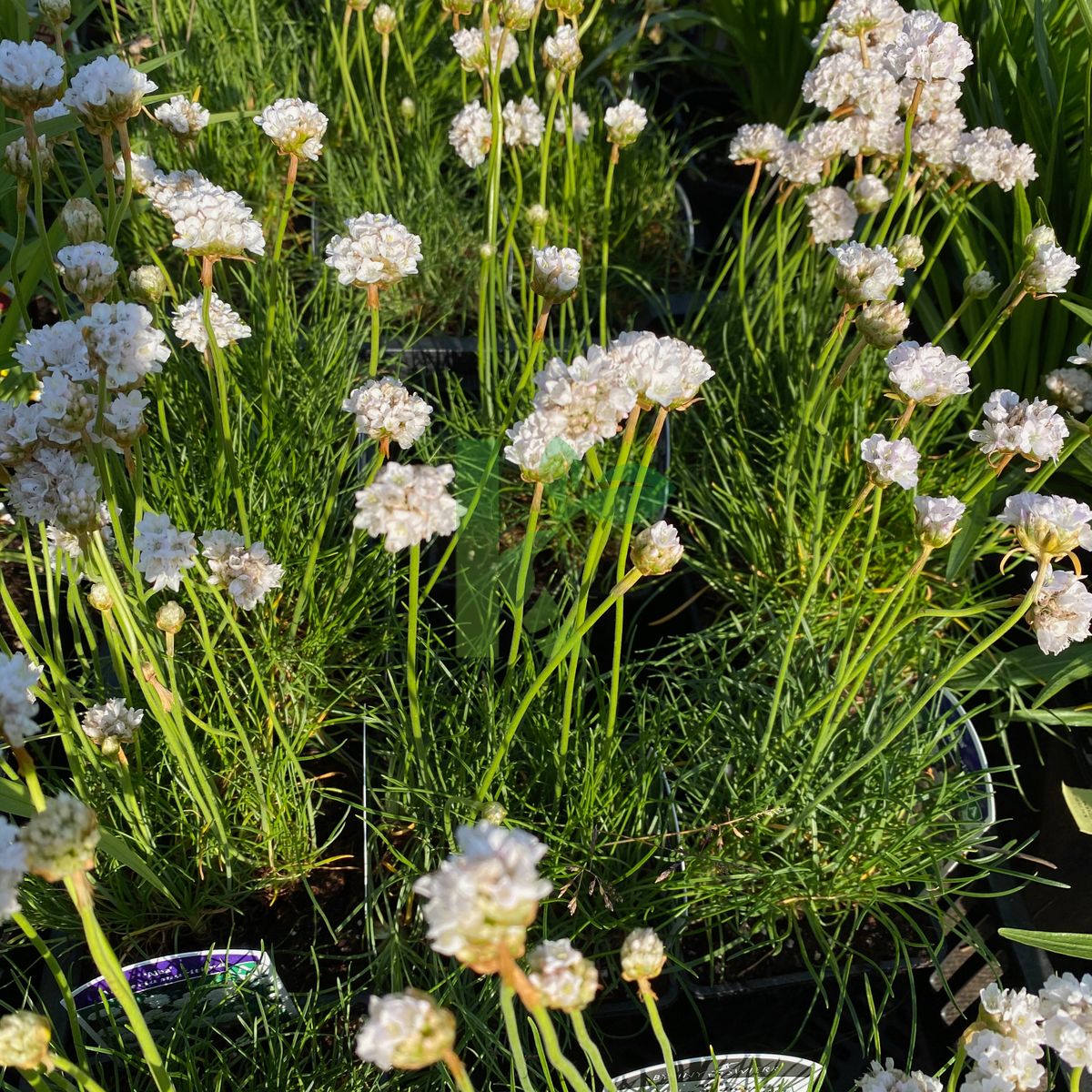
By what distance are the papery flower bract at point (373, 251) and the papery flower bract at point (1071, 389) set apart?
688 millimetres

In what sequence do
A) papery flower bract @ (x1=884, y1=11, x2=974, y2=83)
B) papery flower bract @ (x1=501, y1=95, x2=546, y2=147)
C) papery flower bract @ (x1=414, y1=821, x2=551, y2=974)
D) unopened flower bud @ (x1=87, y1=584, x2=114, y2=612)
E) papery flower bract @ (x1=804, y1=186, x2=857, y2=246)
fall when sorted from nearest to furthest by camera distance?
papery flower bract @ (x1=414, y1=821, x2=551, y2=974) < unopened flower bud @ (x1=87, y1=584, x2=114, y2=612) < papery flower bract @ (x1=884, y1=11, x2=974, y2=83) < papery flower bract @ (x1=804, y1=186, x2=857, y2=246) < papery flower bract @ (x1=501, y1=95, x2=546, y2=147)

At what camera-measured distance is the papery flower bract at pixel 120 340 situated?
62cm

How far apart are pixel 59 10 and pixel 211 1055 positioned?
91 centimetres

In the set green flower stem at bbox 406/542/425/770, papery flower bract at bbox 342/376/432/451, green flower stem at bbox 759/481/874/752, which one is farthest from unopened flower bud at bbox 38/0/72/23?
green flower stem at bbox 759/481/874/752

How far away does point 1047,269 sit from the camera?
2.88ft

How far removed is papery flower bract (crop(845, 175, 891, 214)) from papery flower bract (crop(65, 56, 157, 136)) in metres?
0.78

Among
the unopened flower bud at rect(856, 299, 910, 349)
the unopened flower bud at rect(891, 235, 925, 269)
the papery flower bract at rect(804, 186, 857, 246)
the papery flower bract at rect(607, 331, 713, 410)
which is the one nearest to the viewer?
the papery flower bract at rect(607, 331, 713, 410)

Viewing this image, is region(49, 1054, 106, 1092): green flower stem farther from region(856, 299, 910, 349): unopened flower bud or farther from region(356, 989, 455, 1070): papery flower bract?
region(856, 299, 910, 349): unopened flower bud

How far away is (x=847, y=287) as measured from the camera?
0.88m

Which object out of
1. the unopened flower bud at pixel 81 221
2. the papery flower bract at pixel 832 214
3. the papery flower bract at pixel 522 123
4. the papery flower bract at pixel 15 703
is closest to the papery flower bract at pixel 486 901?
the papery flower bract at pixel 15 703

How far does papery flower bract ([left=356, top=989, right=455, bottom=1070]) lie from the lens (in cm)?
39

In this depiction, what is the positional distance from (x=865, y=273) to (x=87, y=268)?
608mm

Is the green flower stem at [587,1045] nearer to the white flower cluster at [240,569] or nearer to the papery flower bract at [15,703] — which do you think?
the papery flower bract at [15,703]

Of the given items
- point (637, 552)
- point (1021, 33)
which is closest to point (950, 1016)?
point (637, 552)
